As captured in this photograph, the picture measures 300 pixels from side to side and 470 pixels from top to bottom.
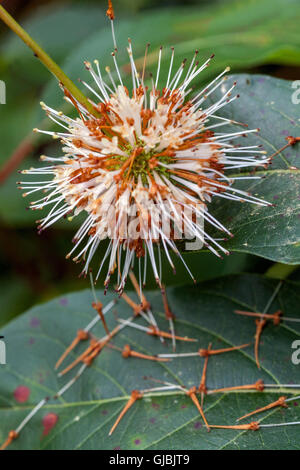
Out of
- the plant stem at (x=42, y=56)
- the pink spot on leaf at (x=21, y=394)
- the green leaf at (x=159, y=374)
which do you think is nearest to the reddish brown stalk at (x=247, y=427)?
the green leaf at (x=159, y=374)

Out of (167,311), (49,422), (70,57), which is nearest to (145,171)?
(167,311)

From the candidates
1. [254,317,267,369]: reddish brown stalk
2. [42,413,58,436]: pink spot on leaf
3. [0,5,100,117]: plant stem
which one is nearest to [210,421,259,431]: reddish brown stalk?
[254,317,267,369]: reddish brown stalk

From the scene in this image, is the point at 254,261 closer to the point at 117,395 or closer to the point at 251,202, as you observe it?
the point at 251,202

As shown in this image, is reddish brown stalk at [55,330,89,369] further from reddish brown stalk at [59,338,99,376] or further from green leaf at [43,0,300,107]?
green leaf at [43,0,300,107]

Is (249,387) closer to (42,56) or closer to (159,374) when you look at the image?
(159,374)

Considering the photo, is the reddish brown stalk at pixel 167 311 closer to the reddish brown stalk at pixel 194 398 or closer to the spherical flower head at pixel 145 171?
the reddish brown stalk at pixel 194 398

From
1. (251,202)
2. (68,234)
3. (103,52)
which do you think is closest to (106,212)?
(251,202)
